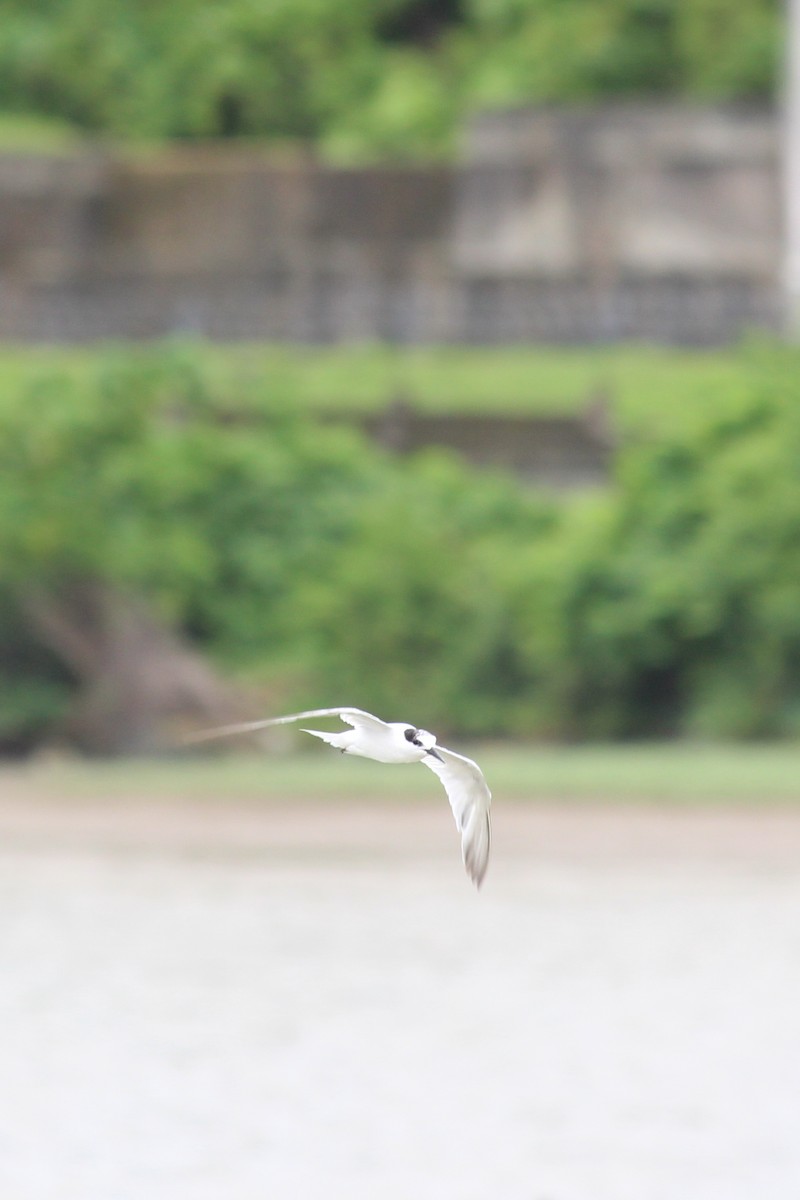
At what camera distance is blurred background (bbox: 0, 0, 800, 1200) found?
10.5 meters

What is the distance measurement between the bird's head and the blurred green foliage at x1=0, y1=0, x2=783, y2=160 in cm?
1741

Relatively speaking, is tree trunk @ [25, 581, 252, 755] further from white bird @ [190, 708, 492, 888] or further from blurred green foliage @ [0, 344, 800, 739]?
white bird @ [190, 708, 492, 888]

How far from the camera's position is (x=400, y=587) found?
56.9 feet

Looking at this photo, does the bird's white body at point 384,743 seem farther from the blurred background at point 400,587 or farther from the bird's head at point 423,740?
the blurred background at point 400,587

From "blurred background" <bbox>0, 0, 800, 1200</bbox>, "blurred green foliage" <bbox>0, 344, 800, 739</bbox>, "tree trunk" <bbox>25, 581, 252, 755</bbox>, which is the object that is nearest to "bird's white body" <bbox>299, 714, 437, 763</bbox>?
"blurred background" <bbox>0, 0, 800, 1200</bbox>

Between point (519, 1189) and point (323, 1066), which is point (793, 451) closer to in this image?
point (323, 1066)

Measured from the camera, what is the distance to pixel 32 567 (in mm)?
17359

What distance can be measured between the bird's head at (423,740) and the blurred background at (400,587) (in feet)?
7.98

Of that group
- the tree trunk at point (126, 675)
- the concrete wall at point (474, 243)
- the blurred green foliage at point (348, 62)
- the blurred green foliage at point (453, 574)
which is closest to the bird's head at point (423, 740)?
the tree trunk at point (126, 675)

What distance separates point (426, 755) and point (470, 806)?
62 centimetres

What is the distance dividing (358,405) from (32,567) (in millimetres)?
4122

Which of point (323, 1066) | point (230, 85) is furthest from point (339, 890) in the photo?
point (230, 85)

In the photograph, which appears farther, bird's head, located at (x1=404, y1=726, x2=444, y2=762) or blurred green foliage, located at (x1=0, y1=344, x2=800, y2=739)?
blurred green foliage, located at (x1=0, y1=344, x2=800, y2=739)

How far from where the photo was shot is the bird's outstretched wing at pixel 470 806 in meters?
7.28
